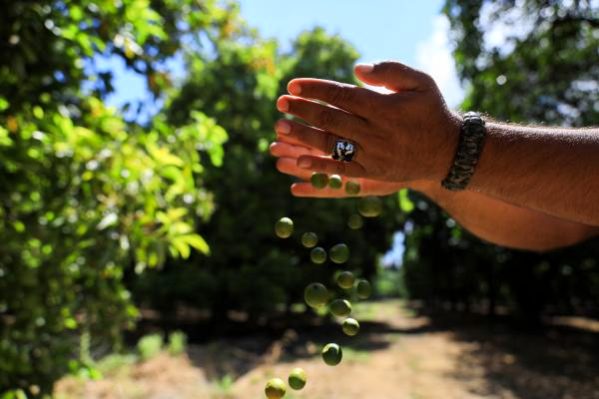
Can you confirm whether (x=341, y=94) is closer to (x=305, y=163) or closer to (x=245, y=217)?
(x=305, y=163)

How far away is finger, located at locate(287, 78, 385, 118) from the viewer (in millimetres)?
1139

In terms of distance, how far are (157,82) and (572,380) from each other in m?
9.59

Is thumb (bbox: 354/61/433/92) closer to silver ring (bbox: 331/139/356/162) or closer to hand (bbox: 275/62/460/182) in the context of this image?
hand (bbox: 275/62/460/182)

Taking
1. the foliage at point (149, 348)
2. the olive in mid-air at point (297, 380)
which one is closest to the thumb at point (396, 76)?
the olive in mid-air at point (297, 380)

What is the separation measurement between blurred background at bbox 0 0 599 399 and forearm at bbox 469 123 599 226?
197cm

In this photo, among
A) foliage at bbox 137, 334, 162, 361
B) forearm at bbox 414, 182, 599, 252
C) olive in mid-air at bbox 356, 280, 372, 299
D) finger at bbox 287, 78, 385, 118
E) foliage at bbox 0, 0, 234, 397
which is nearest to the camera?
finger at bbox 287, 78, 385, 118

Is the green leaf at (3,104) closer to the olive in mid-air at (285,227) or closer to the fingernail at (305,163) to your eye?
the olive in mid-air at (285,227)

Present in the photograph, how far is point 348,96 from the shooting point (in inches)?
45.1

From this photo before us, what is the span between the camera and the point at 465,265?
20891 mm

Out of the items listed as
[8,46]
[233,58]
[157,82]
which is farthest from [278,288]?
[8,46]

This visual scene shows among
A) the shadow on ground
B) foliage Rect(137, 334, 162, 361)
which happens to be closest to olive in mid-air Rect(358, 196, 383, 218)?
the shadow on ground

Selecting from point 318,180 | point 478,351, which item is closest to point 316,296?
point 318,180

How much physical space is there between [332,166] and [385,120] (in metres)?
0.17

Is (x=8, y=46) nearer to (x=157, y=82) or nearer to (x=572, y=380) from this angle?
(x=157, y=82)
